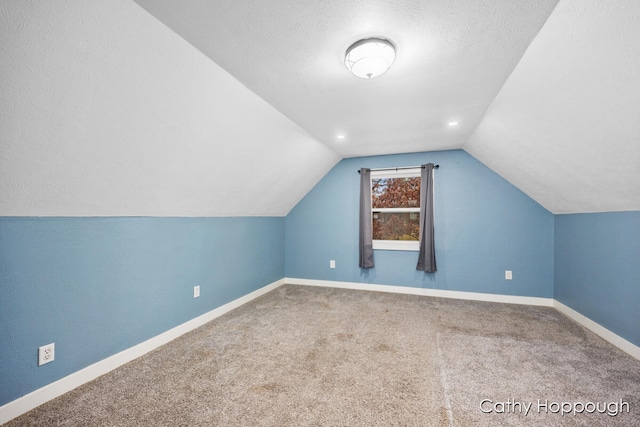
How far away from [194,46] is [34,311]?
1.83 m

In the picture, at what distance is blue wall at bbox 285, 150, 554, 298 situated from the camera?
3.54m

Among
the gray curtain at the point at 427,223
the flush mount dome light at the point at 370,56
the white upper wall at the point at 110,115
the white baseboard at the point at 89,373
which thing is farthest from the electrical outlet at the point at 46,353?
the gray curtain at the point at 427,223

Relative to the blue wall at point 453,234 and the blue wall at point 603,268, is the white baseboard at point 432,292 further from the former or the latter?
the blue wall at point 603,268

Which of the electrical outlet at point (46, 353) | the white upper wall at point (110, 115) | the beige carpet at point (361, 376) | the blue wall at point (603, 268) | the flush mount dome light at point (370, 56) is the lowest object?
the beige carpet at point (361, 376)

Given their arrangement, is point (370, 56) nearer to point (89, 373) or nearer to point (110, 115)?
point (110, 115)

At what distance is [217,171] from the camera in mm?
2555

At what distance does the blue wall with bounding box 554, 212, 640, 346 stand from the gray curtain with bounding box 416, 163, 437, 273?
56.4 inches

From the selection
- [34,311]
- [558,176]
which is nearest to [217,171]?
[34,311]

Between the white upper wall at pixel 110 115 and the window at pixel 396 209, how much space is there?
2180mm

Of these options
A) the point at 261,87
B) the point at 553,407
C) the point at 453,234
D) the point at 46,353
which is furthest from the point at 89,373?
the point at 453,234

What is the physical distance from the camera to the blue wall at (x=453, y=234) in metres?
3.54

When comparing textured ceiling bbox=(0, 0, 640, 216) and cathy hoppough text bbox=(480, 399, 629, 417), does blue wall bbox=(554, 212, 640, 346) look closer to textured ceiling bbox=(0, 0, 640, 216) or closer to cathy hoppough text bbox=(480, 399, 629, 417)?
textured ceiling bbox=(0, 0, 640, 216)

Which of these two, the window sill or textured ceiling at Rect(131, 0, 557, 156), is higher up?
textured ceiling at Rect(131, 0, 557, 156)

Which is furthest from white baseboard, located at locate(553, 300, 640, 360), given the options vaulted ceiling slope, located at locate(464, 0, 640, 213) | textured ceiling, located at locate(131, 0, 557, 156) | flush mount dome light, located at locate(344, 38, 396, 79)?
flush mount dome light, located at locate(344, 38, 396, 79)
